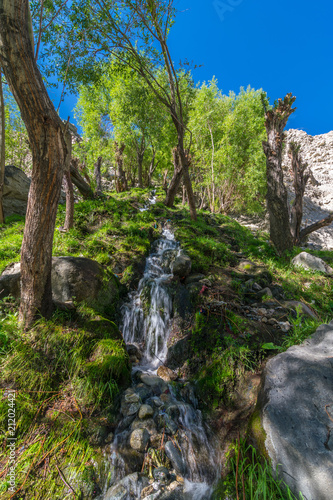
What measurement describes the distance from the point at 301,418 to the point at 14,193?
12.2m

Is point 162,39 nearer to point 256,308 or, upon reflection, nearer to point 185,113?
point 256,308

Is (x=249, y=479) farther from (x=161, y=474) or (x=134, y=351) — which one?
(x=134, y=351)

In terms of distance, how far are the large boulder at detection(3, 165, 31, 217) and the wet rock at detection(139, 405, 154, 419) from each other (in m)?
10.2

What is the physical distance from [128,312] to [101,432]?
2.58 m

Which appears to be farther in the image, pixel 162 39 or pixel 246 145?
pixel 246 145

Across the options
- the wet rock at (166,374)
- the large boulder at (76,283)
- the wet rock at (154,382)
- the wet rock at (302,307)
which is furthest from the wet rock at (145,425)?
the wet rock at (302,307)

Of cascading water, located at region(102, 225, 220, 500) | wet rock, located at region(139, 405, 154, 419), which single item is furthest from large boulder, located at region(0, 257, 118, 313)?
wet rock, located at region(139, 405, 154, 419)

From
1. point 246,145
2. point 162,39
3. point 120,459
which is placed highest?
point 246,145

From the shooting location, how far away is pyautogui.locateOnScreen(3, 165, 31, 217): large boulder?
30.9 ft

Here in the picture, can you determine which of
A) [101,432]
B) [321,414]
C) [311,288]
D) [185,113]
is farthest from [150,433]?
[185,113]

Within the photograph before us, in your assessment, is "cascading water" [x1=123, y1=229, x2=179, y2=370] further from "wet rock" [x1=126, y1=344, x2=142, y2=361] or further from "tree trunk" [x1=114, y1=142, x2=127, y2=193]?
"tree trunk" [x1=114, y1=142, x2=127, y2=193]

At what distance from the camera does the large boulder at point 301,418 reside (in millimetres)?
1605

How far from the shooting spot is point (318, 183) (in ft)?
68.7

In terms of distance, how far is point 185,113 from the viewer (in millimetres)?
17828
